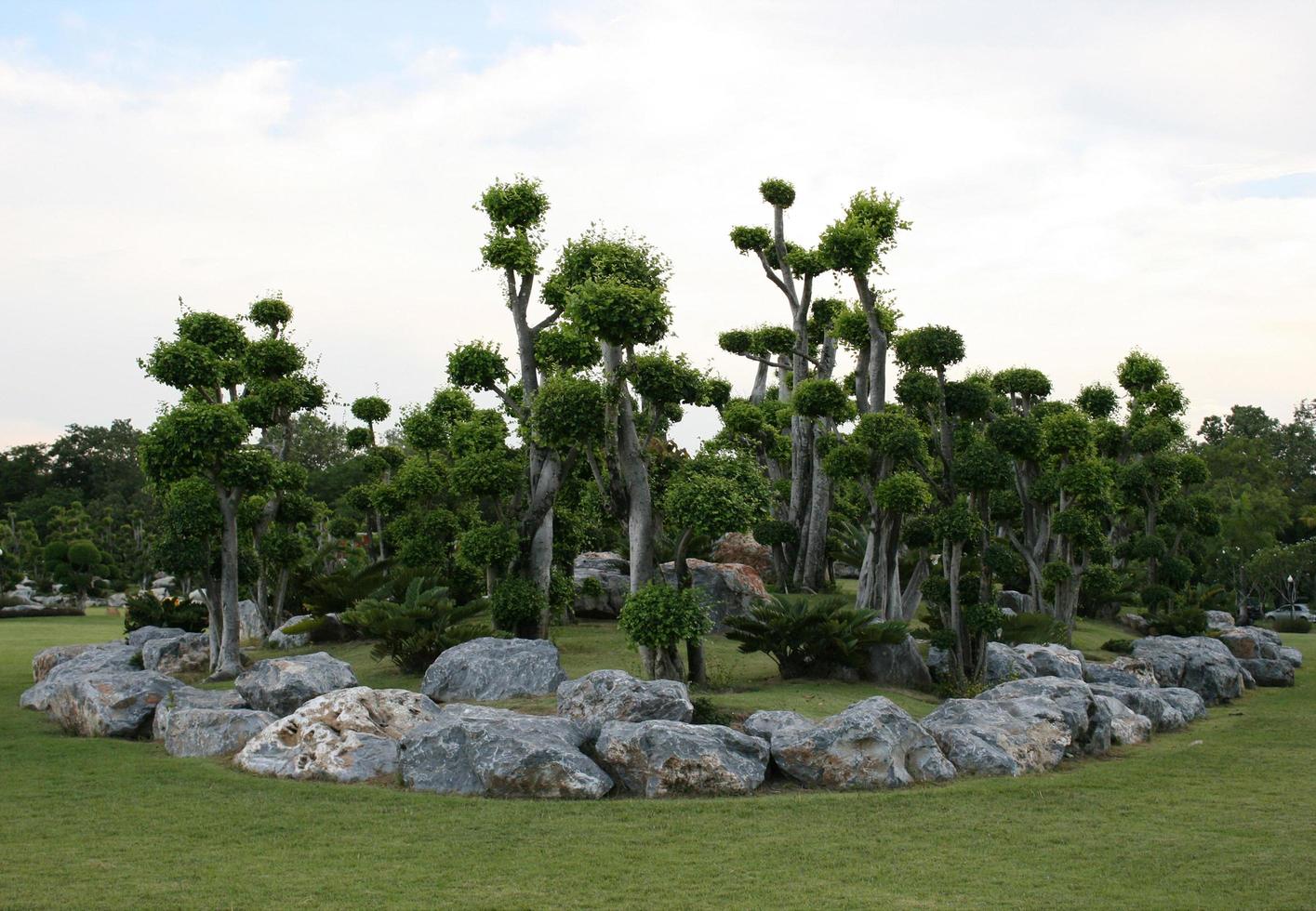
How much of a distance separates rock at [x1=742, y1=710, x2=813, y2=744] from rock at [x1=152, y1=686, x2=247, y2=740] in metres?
5.92

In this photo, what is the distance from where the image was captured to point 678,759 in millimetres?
10109

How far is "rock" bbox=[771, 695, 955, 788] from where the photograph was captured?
10398 mm

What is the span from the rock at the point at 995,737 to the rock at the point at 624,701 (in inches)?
100

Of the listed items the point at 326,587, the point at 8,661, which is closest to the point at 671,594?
the point at 326,587

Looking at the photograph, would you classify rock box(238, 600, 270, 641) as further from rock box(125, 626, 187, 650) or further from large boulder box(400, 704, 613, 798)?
large boulder box(400, 704, 613, 798)

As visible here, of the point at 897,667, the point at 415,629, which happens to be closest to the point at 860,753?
the point at 897,667

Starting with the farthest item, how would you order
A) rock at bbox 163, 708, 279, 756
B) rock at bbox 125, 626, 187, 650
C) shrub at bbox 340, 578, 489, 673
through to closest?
rock at bbox 125, 626, 187, 650 → shrub at bbox 340, 578, 489, 673 → rock at bbox 163, 708, 279, 756

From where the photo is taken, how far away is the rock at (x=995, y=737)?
11094 mm

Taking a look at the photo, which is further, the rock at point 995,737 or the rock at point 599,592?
the rock at point 599,592

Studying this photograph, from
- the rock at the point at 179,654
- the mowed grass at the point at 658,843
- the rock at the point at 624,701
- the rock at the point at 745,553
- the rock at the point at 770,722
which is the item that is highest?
the rock at the point at 745,553

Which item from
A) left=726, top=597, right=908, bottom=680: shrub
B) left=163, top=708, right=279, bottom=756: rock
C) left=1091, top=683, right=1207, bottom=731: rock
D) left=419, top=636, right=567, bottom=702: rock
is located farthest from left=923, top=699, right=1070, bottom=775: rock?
left=163, top=708, right=279, bottom=756: rock

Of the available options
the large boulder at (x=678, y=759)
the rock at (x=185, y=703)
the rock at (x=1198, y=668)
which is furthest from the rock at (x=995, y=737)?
the rock at (x=1198, y=668)

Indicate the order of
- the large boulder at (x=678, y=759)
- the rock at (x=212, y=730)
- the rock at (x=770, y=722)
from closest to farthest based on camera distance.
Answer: the large boulder at (x=678, y=759)
the rock at (x=770, y=722)
the rock at (x=212, y=730)

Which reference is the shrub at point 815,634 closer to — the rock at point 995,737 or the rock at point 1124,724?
the rock at point 1124,724
